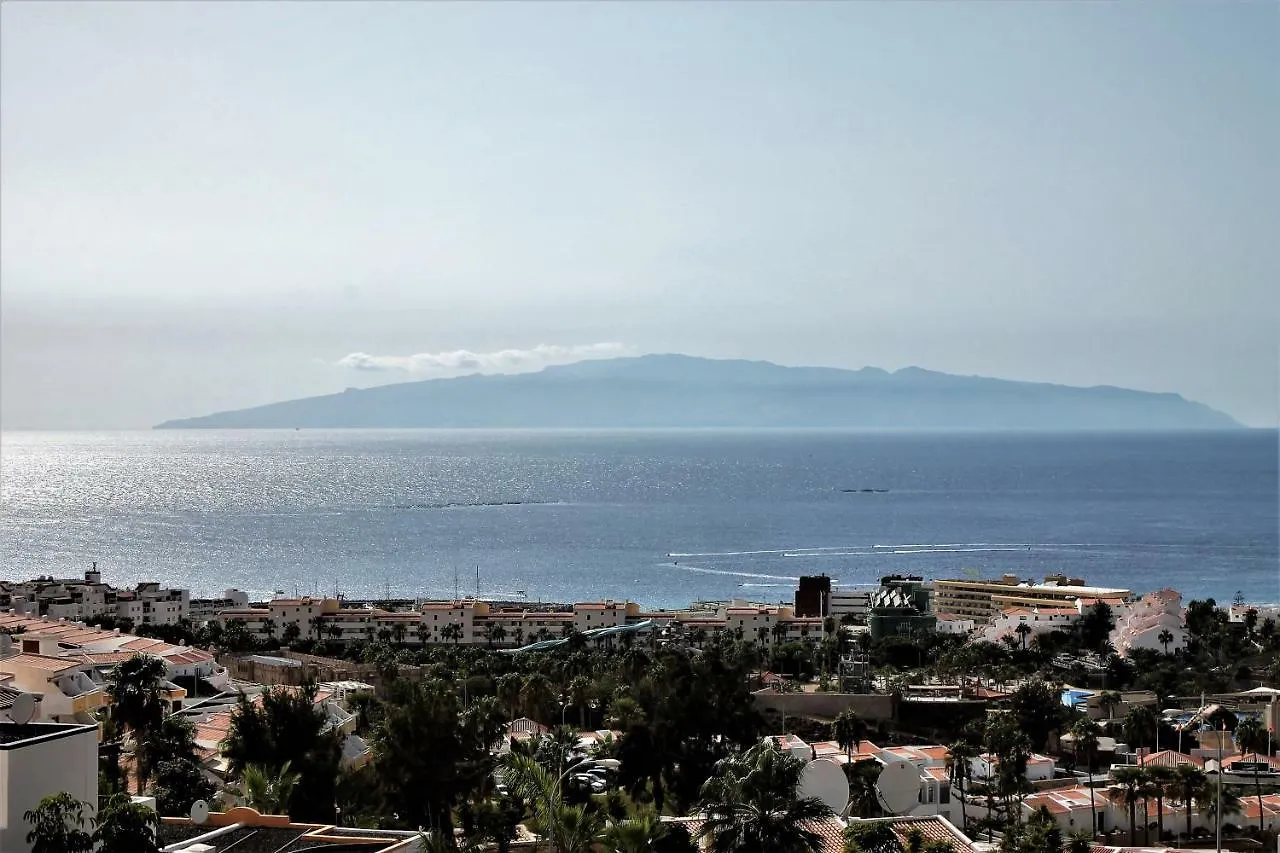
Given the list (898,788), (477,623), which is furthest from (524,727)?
(477,623)

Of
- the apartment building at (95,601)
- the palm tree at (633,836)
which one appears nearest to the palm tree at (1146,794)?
the palm tree at (633,836)

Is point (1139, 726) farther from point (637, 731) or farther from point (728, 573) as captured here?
point (728, 573)

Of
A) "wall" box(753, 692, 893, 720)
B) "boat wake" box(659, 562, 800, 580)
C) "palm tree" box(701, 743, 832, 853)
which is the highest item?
"palm tree" box(701, 743, 832, 853)

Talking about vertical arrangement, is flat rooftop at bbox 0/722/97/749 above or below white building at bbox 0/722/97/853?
above

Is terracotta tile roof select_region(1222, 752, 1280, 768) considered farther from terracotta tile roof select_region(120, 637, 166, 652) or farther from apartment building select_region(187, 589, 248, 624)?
apartment building select_region(187, 589, 248, 624)

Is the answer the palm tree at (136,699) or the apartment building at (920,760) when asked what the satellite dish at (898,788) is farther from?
the palm tree at (136,699)

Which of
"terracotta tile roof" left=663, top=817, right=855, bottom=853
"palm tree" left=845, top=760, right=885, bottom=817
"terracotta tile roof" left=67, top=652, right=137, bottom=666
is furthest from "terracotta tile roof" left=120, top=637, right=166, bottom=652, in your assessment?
"terracotta tile roof" left=663, top=817, right=855, bottom=853

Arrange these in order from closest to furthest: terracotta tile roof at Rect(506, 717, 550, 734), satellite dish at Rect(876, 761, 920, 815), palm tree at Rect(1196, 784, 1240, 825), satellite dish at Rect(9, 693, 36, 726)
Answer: satellite dish at Rect(9, 693, 36, 726) < palm tree at Rect(1196, 784, 1240, 825) < satellite dish at Rect(876, 761, 920, 815) < terracotta tile roof at Rect(506, 717, 550, 734)
